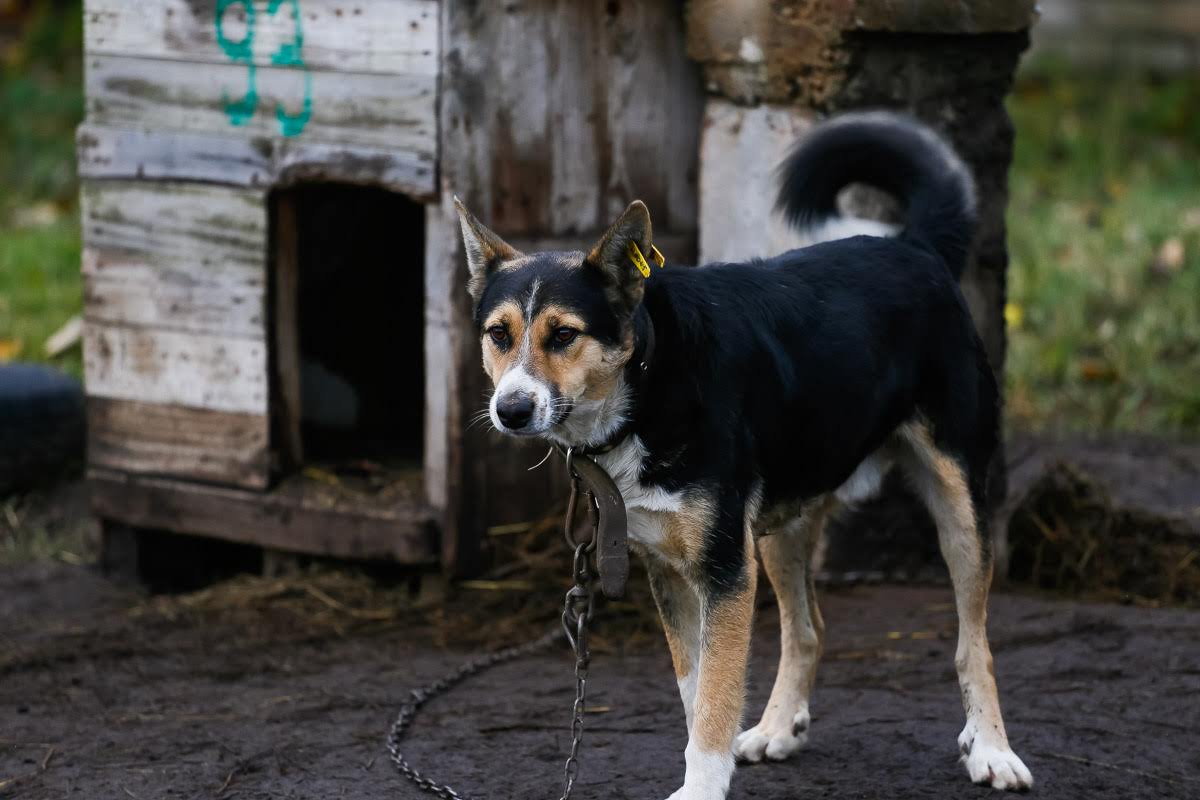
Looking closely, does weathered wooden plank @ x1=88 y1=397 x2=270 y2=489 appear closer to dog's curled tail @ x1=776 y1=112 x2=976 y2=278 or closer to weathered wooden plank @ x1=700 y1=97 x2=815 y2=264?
weathered wooden plank @ x1=700 y1=97 x2=815 y2=264

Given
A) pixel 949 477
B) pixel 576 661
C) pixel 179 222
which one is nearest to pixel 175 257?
pixel 179 222

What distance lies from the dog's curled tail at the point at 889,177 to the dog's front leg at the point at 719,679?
1119mm

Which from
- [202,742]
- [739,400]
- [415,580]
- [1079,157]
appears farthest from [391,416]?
[1079,157]

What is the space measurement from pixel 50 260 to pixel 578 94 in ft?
16.2

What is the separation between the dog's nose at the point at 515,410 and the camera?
327cm

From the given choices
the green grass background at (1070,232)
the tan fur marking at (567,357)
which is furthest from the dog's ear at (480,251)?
the green grass background at (1070,232)

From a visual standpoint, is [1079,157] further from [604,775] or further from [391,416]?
[604,775]

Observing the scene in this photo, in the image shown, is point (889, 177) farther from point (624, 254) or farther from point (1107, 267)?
point (1107, 267)

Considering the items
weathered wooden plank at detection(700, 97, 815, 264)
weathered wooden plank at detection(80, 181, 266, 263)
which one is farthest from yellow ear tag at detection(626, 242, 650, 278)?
weathered wooden plank at detection(80, 181, 266, 263)

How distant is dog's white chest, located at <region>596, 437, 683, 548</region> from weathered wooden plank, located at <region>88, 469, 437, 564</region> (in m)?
2.17

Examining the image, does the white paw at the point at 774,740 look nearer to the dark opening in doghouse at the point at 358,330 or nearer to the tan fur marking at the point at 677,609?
the tan fur marking at the point at 677,609

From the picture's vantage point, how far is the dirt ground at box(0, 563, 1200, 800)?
Result: 4.15m

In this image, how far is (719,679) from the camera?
3576mm

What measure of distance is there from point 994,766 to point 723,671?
2.83 ft
